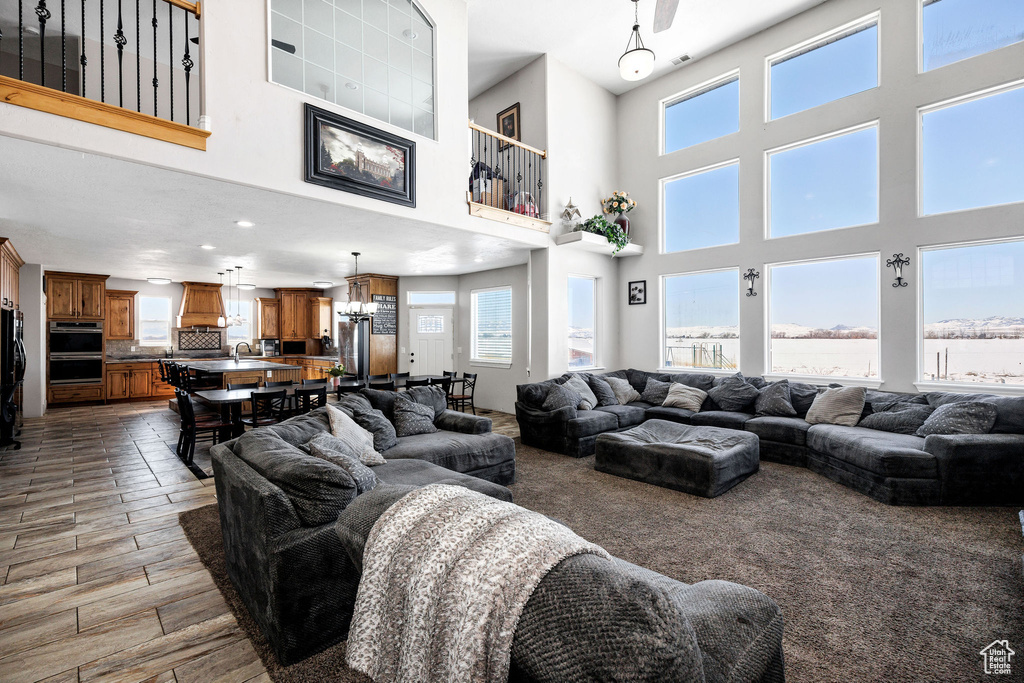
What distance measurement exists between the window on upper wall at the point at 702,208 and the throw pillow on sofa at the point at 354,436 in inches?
226

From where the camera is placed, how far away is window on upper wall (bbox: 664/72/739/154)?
6.67 metres

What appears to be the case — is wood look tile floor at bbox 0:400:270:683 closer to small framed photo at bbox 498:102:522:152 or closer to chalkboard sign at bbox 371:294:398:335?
chalkboard sign at bbox 371:294:398:335

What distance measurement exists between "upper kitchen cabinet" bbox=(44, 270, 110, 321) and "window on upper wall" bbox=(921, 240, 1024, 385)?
13643 mm

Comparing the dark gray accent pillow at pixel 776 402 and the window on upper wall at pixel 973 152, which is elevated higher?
the window on upper wall at pixel 973 152

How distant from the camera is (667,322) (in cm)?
734

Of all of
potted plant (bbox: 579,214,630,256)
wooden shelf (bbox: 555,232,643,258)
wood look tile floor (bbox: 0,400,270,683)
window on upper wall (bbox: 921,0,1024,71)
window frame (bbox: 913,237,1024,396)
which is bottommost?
wood look tile floor (bbox: 0,400,270,683)

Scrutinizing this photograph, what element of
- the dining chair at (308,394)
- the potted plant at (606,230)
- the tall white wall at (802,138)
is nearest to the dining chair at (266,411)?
the dining chair at (308,394)

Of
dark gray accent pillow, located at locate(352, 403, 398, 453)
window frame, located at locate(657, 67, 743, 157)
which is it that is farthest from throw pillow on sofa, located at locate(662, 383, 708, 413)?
dark gray accent pillow, located at locate(352, 403, 398, 453)

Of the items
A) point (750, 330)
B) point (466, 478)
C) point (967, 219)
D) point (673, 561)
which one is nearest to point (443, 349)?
point (750, 330)

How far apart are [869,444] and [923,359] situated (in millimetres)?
1975

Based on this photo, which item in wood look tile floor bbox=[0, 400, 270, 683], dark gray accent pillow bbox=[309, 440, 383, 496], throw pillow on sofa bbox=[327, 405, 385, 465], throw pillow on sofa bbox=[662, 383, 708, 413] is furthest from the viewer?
throw pillow on sofa bbox=[662, 383, 708, 413]

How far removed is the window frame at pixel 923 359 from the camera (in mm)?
4594

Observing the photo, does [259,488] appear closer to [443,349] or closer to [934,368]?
[934,368]

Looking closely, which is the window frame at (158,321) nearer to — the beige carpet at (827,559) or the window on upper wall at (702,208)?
the beige carpet at (827,559)
